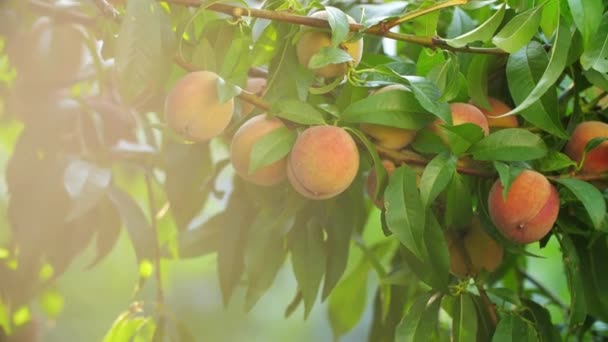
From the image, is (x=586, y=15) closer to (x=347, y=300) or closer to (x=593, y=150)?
(x=593, y=150)

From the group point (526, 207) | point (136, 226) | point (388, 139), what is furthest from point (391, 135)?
point (136, 226)

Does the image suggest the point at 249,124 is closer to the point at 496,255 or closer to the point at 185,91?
the point at 185,91

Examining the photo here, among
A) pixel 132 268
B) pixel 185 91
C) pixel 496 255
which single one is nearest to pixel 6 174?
pixel 185 91

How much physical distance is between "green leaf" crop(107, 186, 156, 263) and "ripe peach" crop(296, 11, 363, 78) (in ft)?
0.98

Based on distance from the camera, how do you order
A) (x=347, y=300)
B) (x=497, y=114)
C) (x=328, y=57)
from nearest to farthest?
(x=328, y=57), (x=497, y=114), (x=347, y=300)

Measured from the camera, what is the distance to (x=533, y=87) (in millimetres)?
600

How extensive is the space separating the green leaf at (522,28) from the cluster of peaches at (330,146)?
0.06 metres

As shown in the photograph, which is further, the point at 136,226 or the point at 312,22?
the point at 136,226

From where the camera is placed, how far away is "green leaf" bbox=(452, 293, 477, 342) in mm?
643

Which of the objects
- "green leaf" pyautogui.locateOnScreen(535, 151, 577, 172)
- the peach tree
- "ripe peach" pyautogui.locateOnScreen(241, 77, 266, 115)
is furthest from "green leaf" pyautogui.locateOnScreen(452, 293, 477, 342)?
"ripe peach" pyautogui.locateOnScreen(241, 77, 266, 115)

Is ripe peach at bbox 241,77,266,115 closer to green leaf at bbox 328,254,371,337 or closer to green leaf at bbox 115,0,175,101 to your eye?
green leaf at bbox 115,0,175,101

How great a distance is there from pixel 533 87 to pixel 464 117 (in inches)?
2.0

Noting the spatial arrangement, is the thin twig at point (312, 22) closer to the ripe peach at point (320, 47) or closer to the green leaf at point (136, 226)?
the ripe peach at point (320, 47)

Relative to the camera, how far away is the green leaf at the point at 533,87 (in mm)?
601
